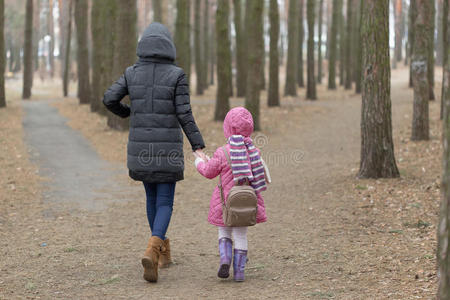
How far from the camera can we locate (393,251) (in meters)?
6.27

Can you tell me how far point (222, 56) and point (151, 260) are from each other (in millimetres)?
13920

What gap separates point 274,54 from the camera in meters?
22.0

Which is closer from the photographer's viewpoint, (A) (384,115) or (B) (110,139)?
(A) (384,115)

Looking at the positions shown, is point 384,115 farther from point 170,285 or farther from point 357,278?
point 170,285

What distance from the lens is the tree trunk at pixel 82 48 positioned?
26.2 meters

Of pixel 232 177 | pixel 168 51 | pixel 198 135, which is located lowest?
pixel 232 177

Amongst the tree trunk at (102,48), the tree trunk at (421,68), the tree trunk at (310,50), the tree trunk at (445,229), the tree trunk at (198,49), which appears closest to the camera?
the tree trunk at (445,229)

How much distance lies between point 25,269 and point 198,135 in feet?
7.12

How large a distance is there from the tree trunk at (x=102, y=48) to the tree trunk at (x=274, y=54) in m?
5.24

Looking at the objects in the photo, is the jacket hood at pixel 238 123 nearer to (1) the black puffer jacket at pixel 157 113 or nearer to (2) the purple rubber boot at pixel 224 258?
(1) the black puffer jacket at pixel 157 113

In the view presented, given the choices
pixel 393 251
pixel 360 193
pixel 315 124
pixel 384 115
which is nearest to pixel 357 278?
pixel 393 251

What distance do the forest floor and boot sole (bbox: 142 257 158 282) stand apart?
8 cm

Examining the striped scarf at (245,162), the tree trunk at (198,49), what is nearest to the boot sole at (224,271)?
the striped scarf at (245,162)

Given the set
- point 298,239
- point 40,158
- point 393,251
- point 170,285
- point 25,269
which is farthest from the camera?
point 40,158
